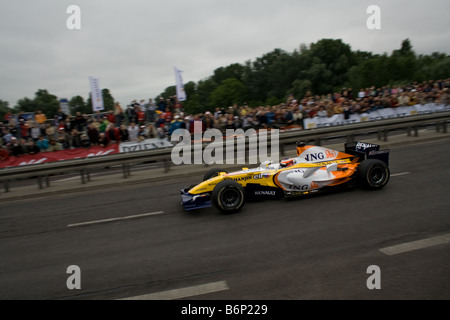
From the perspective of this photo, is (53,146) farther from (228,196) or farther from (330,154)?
(330,154)

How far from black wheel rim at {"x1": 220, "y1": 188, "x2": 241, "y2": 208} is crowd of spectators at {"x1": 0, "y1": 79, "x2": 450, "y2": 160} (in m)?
7.27

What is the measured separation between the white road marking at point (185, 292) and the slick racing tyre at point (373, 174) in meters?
4.19

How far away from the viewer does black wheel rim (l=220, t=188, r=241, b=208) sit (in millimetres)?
6717

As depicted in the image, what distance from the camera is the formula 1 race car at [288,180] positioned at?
267 inches

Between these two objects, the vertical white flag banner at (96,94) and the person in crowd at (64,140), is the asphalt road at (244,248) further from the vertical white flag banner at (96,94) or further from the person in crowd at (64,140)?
the vertical white flag banner at (96,94)

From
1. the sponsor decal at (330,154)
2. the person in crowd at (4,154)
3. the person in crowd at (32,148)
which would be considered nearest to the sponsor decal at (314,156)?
the sponsor decal at (330,154)

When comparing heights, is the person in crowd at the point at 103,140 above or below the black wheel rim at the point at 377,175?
above

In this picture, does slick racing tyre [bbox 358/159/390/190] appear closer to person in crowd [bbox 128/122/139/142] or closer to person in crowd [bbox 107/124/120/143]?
person in crowd [bbox 128/122/139/142]

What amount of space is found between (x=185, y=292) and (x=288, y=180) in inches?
137

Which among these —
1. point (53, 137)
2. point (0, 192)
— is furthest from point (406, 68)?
point (0, 192)

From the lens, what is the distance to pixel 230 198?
683cm

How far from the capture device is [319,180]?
23.4 feet

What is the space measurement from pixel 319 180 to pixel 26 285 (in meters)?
5.25
